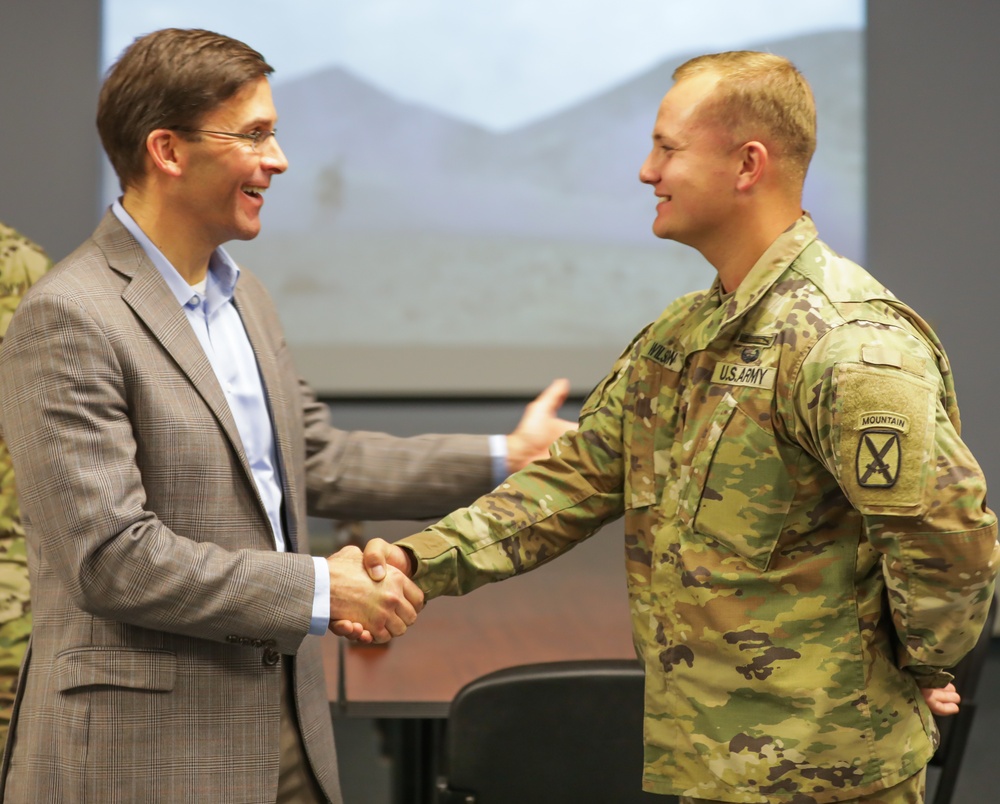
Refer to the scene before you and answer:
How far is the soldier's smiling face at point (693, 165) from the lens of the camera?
1.62m

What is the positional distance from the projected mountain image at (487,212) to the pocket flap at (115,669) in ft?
12.8

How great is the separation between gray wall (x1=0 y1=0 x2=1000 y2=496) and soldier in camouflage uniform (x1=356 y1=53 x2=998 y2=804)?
13.2ft

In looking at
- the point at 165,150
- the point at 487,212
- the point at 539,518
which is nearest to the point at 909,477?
the point at 539,518

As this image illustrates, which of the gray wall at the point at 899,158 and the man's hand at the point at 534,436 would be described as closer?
the man's hand at the point at 534,436

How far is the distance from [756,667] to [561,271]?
13.4 feet

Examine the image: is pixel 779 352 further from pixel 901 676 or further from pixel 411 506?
pixel 411 506

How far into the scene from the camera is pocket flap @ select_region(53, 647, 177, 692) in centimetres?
163

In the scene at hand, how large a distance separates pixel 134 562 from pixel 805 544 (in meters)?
0.93

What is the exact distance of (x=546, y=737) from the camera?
2.02m

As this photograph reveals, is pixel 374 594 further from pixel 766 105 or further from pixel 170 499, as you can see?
pixel 766 105

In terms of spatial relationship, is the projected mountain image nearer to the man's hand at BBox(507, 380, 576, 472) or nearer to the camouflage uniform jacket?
the man's hand at BBox(507, 380, 576, 472)

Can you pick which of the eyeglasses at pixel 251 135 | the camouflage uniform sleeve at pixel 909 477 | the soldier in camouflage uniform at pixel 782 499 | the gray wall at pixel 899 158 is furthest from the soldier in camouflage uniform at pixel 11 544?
the gray wall at pixel 899 158

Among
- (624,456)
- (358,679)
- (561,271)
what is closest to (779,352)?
(624,456)

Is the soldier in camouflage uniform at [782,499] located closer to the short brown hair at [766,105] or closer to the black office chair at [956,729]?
the short brown hair at [766,105]
